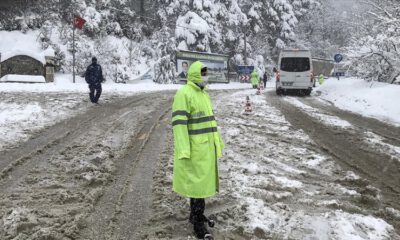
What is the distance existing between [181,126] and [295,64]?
20643mm

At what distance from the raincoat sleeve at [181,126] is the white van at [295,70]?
20.3 metres

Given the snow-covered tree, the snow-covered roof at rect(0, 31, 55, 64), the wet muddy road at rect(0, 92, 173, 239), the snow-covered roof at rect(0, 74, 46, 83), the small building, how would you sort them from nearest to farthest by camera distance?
the wet muddy road at rect(0, 92, 173, 239) → the snow-covered tree → the snow-covered roof at rect(0, 74, 46, 83) → the small building → the snow-covered roof at rect(0, 31, 55, 64)

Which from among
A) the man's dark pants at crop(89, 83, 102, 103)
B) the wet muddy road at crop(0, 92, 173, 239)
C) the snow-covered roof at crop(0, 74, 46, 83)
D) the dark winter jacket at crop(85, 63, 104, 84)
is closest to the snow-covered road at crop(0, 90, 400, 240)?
the wet muddy road at crop(0, 92, 173, 239)

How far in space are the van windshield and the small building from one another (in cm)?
1483

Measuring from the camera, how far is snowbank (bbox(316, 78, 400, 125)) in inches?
648

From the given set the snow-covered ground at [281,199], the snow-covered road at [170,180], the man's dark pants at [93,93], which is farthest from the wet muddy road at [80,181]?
the man's dark pants at [93,93]

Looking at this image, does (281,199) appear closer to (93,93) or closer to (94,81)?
(93,93)

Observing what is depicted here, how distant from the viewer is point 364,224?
560 centimetres

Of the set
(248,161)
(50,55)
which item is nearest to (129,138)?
(248,161)

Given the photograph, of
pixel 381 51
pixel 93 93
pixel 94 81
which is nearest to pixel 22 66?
pixel 94 81

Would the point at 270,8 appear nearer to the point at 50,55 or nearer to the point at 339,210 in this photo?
the point at 50,55

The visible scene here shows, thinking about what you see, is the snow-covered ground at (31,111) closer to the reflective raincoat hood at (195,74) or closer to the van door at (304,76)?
the reflective raincoat hood at (195,74)

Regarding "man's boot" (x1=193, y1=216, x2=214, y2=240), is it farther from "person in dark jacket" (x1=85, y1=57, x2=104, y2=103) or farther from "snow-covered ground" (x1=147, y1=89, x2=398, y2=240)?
"person in dark jacket" (x1=85, y1=57, x2=104, y2=103)

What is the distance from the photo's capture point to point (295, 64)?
24.6 meters
